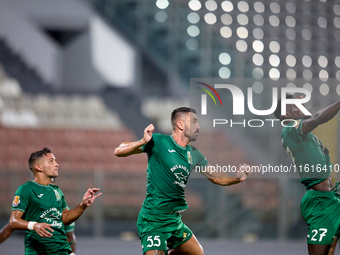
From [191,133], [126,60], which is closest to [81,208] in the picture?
[191,133]

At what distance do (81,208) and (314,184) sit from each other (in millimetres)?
2216

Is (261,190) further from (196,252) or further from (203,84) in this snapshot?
(196,252)

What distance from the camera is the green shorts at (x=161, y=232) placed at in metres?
3.75

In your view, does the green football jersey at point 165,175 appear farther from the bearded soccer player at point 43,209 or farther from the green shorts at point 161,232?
the bearded soccer player at point 43,209

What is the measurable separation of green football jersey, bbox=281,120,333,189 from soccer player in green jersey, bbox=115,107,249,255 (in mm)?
601

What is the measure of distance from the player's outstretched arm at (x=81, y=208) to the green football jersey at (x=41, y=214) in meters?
0.08

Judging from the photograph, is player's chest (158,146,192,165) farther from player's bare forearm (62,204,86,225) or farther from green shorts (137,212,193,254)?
player's bare forearm (62,204,86,225)

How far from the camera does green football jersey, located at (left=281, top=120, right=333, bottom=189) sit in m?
4.09

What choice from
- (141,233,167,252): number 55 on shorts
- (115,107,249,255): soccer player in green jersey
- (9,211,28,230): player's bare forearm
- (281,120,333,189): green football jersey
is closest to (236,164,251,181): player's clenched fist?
(115,107,249,255): soccer player in green jersey

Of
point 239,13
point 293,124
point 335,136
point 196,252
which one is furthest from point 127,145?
point 239,13

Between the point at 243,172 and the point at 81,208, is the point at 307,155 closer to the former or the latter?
the point at 243,172

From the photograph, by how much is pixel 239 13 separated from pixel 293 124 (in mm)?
10041

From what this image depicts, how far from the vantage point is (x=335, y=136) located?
235 inches

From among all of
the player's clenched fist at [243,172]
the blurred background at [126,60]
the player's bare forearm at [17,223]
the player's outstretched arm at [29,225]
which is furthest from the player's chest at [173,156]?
the blurred background at [126,60]
